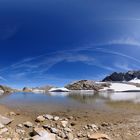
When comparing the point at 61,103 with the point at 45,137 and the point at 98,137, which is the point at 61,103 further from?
the point at 45,137

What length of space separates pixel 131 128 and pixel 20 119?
22.7 ft

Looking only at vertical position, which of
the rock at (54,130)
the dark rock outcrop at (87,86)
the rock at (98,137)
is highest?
the dark rock outcrop at (87,86)

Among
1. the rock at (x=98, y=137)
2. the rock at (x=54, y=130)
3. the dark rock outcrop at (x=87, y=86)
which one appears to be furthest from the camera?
the dark rock outcrop at (x=87, y=86)

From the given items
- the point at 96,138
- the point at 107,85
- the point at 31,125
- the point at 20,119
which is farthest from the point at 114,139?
the point at 107,85

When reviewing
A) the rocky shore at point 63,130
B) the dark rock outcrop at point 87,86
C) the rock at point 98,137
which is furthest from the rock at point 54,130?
the dark rock outcrop at point 87,86

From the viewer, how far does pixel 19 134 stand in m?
11.5

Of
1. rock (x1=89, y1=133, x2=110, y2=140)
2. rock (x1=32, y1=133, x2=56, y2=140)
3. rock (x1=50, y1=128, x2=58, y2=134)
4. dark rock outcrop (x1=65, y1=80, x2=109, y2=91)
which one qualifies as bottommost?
rock (x1=89, y1=133, x2=110, y2=140)

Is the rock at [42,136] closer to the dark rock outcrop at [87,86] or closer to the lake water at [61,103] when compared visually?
the lake water at [61,103]

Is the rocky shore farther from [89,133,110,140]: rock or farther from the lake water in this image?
the lake water

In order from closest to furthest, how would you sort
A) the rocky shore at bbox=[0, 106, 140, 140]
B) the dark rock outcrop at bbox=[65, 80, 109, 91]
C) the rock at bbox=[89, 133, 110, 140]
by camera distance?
the rock at bbox=[89, 133, 110, 140]
the rocky shore at bbox=[0, 106, 140, 140]
the dark rock outcrop at bbox=[65, 80, 109, 91]

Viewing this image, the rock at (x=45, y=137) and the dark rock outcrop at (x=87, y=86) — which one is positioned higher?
the dark rock outcrop at (x=87, y=86)

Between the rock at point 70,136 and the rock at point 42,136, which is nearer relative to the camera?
the rock at point 42,136

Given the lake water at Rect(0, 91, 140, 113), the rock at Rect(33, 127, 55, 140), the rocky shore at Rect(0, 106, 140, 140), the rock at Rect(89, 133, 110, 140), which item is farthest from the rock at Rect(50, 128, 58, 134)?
the lake water at Rect(0, 91, 140, 113)

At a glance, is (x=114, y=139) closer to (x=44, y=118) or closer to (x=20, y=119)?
(x=44, y=118)
